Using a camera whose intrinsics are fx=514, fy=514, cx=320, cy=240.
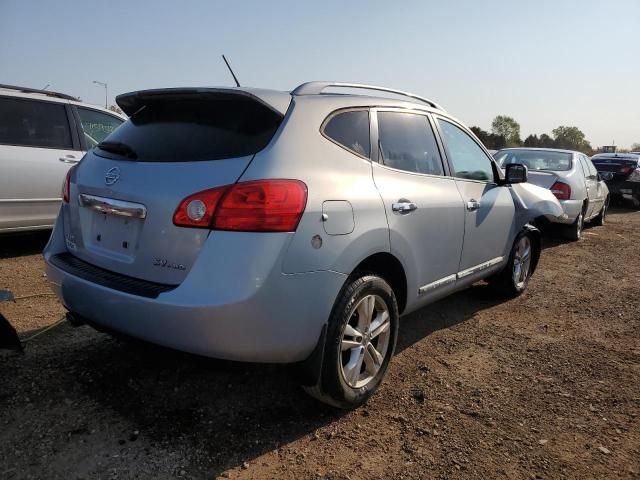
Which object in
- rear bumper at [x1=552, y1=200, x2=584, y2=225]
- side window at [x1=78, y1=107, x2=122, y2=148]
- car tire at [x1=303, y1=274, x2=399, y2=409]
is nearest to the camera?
car tire at [x1=303, y1=274, x2=399, y2=409]

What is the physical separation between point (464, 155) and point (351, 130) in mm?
1532

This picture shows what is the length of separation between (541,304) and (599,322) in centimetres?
54

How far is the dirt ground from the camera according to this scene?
7.58ft

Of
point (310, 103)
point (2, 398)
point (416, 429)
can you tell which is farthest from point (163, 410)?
point (310, 103)

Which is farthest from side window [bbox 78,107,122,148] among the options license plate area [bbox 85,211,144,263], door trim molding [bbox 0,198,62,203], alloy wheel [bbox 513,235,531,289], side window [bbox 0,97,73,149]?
alloy wheel [bbox 513,235,531,289]

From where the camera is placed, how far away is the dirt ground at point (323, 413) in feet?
7.58

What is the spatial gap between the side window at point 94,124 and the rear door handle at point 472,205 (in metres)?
4.27

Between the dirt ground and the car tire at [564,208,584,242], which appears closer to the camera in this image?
the dirt ground

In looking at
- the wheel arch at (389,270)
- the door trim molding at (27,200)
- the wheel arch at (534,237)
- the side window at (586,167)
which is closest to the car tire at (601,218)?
the side window at (586,167)

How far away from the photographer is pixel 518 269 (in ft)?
16.1

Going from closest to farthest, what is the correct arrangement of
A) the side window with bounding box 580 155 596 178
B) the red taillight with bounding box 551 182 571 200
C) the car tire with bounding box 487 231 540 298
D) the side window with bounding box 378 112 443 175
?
the side window with bounding box 378 112 443 175, the car tire with bounding box 487 231 540 298, the red taillight with bounding box 551 182 571 200, the side window with bounding box 580 155 596 178

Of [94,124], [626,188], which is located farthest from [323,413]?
[626,188]

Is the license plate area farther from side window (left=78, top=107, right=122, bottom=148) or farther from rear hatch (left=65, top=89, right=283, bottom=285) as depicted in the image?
side window (left=78, top=107, right=122, bottom=148)

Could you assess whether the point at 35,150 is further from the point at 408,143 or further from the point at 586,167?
the point at 586,167
